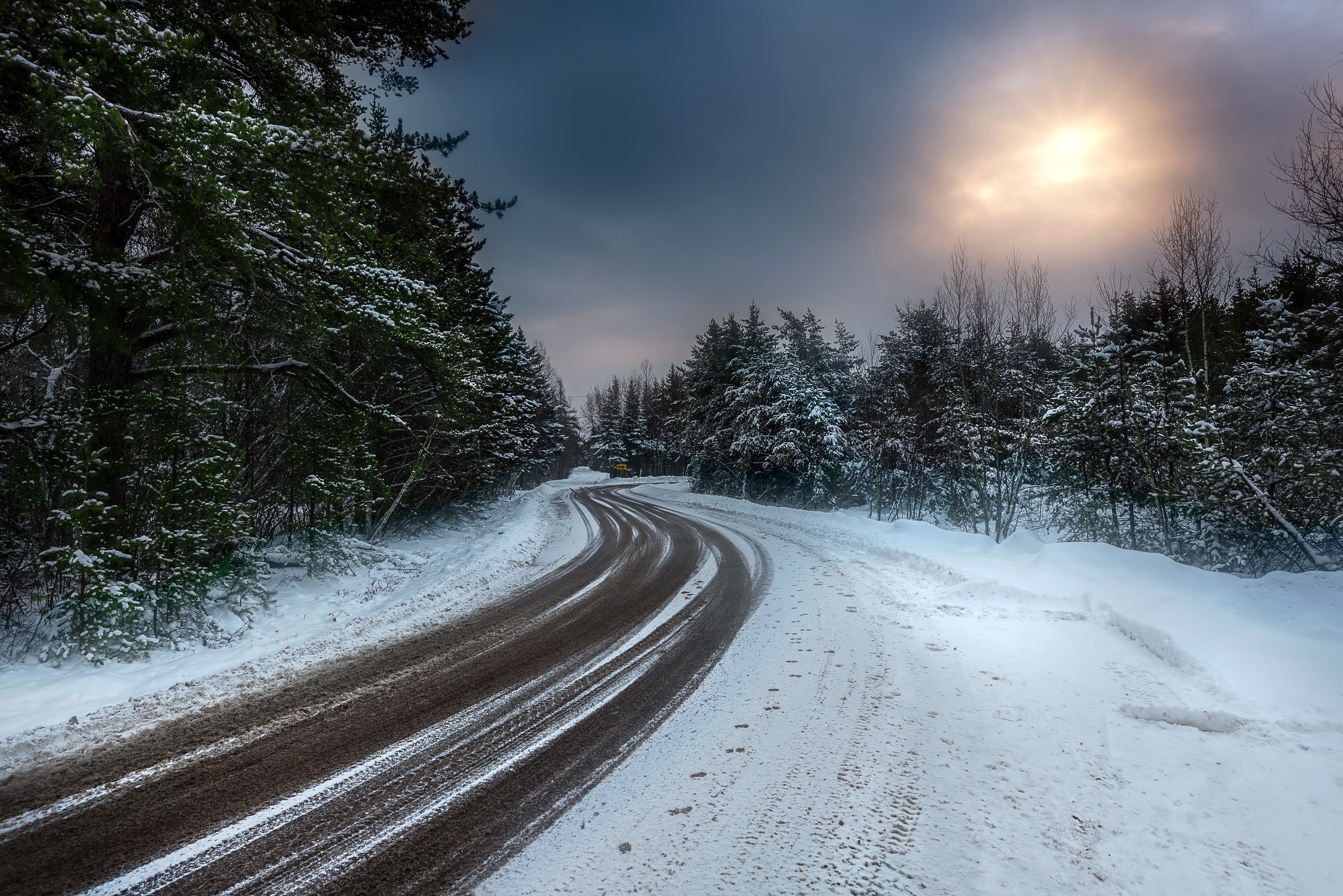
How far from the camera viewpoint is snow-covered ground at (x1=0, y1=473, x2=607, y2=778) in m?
3.71

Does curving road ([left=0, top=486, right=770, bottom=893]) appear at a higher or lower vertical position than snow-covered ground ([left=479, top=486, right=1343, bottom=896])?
lower

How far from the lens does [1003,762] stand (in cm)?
319

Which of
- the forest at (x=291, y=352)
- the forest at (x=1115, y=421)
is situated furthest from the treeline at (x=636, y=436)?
the forest at (x=291, y=352)

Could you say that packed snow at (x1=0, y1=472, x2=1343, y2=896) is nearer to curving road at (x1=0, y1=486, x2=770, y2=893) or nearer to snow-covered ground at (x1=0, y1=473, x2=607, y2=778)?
snow-covered ground at (x1=0, y1=473, x2=607, y2=778)

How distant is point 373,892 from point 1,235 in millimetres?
6116

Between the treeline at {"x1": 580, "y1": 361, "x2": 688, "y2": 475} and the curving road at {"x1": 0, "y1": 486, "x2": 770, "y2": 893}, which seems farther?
the treeline at {"x1": 580, "y1": 361, "x2": 688, "y2": 475}

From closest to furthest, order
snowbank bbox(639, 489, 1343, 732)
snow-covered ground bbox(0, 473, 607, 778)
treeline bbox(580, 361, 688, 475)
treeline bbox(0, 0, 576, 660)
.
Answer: snow-covered ground bbox(0, 473, 607, 778) < snowbank bbox(639, 489, 1343, 732) < treeline bbox(0, 0, 576, 660) < treeline bbox(580, 361, 688, 475)

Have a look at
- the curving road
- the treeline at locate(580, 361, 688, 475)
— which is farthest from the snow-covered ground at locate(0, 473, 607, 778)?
the treeline at locate(580, 361, 688, 475)

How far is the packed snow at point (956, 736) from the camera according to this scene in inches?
93.0

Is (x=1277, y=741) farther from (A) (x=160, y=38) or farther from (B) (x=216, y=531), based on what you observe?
(A) (x=160, y=38)

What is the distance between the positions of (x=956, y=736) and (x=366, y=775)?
3.93 metres

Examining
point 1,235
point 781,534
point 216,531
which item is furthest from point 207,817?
point 781,534

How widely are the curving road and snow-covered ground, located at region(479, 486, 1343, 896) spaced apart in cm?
39

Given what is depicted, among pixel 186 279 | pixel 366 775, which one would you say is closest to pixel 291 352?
pixel 186 279
